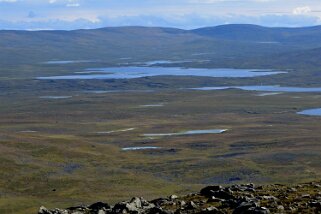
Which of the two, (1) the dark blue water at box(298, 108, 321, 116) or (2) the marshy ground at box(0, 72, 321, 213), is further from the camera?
(1) the dark blue water at box(298, 108, 321, 116)

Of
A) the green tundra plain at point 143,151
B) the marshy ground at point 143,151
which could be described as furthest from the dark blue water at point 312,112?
the green tundra plain at point 143,151

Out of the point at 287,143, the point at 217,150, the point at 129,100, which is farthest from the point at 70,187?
the point at 129,100

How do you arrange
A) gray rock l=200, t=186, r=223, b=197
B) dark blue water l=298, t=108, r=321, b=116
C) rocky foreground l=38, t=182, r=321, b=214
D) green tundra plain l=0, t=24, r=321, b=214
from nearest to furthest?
rocky foreground l=38, t=182, r=321, b=214 < gray rock l=200, t=186, r=223, b=197 < green tundra plain l=0, t=24, r=321, b=214 < dark blue water l=298, t=108, r=321, b=116

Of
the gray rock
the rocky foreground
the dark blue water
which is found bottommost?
the dark blue water

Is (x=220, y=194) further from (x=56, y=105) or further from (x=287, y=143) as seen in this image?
(x=56, y=105)

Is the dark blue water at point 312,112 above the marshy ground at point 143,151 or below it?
below

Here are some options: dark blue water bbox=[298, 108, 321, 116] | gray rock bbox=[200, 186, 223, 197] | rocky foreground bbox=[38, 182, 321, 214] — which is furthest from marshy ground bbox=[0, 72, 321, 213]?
rocky foreground bbox=[38, 182, 321, 214]

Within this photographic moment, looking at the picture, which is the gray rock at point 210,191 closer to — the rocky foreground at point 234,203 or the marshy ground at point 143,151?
the rocky foreground at point 234,203

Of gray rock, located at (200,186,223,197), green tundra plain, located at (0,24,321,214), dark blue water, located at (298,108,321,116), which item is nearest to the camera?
gray rock, located at (200,186,223,197)

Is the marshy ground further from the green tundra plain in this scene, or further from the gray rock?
the gray rock
